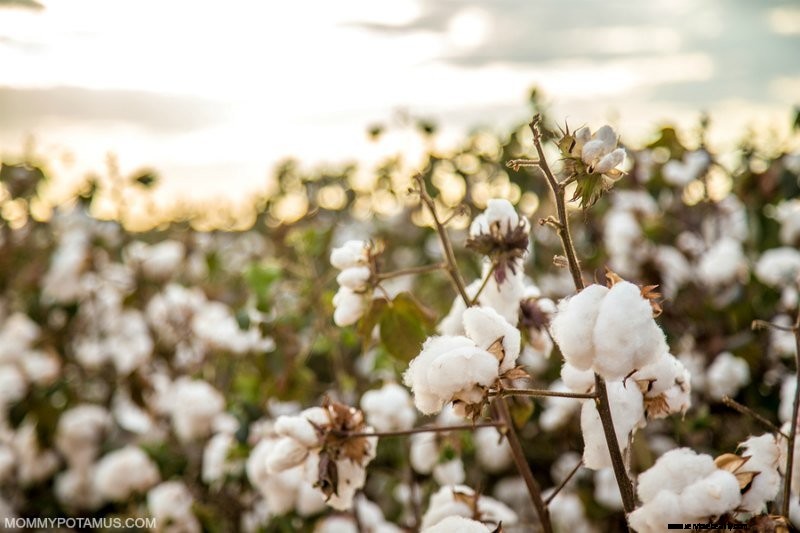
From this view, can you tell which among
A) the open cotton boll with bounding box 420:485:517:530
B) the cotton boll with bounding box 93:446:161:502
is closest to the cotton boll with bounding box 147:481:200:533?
the cotton boll with bounding box 93:446:161:502

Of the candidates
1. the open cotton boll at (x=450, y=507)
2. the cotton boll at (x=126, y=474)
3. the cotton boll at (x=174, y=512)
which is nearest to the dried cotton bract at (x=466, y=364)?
the open cotton boll at (x=450, y=507)

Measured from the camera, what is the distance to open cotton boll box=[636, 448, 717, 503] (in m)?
0.62

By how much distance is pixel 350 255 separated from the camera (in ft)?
2.70

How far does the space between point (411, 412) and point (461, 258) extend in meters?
0.64

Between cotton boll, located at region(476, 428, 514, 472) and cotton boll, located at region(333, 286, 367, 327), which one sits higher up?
cotton boll, located at region(333, 286, 367, 327)

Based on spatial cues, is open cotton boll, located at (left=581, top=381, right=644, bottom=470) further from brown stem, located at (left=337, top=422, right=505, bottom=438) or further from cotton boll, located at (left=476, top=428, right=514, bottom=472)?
cotton boll, located at (left=476, top=428, right=514, bottom=472)

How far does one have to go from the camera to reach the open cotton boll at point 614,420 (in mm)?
653

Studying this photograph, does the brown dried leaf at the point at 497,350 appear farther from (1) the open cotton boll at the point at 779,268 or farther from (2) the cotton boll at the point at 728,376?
(1) the open cotton boll at the point at 779,268

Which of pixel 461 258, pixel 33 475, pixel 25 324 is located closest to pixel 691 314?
pixel 461 258

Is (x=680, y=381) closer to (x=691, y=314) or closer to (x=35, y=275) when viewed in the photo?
(x=691, y=314)

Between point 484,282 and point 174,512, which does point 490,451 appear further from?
point 484,282

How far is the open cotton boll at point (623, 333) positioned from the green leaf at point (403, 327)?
0.30 m

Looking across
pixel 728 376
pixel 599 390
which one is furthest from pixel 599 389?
pixel 728 376

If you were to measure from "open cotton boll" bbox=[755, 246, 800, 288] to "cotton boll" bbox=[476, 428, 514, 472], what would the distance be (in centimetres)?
69
